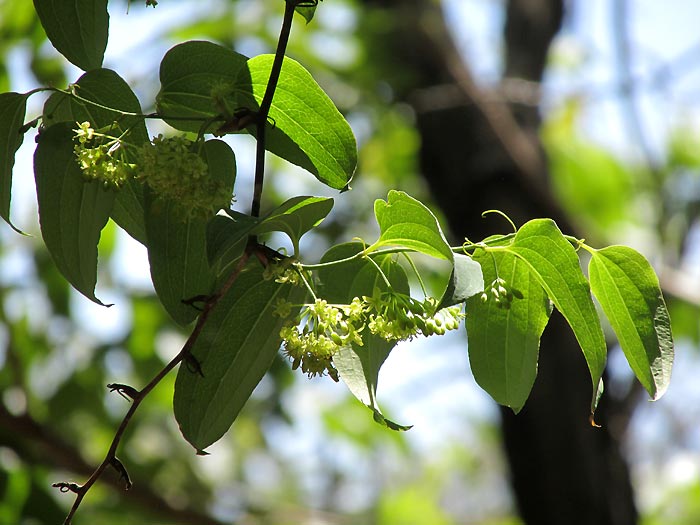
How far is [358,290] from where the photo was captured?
0.71 metres

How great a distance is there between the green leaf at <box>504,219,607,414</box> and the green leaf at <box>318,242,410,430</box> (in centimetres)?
11

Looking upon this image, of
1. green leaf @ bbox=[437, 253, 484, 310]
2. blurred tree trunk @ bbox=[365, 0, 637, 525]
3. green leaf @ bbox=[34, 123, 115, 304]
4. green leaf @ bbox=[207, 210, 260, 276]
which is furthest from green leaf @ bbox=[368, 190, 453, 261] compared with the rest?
blurred tree trunk @ bbox=[365, 0, 637, 525]

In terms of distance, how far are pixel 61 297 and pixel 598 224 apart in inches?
76.9

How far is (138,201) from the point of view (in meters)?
0.71

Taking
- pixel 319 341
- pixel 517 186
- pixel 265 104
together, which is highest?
pixel 517 186

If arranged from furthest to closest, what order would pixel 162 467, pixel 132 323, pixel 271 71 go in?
1. pixel 162 467
2. pixel 132 323
3. pixel 271 71

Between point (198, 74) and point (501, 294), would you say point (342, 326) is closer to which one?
point (501, 294)

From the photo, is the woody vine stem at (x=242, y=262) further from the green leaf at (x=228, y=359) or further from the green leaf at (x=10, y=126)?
the green leaf at (x=10, y=126)

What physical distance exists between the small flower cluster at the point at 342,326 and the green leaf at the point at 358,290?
0.02 metres

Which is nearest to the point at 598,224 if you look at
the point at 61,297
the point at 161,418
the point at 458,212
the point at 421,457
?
the point at 458,212

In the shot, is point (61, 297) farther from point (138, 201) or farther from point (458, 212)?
point (138, 201)

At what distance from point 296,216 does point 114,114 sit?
0.69ft

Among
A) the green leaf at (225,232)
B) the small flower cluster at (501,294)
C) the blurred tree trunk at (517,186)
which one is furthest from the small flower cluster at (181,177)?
the blurred tree trunk at (517,186)

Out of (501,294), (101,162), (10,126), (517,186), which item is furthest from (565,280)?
(517,186)
